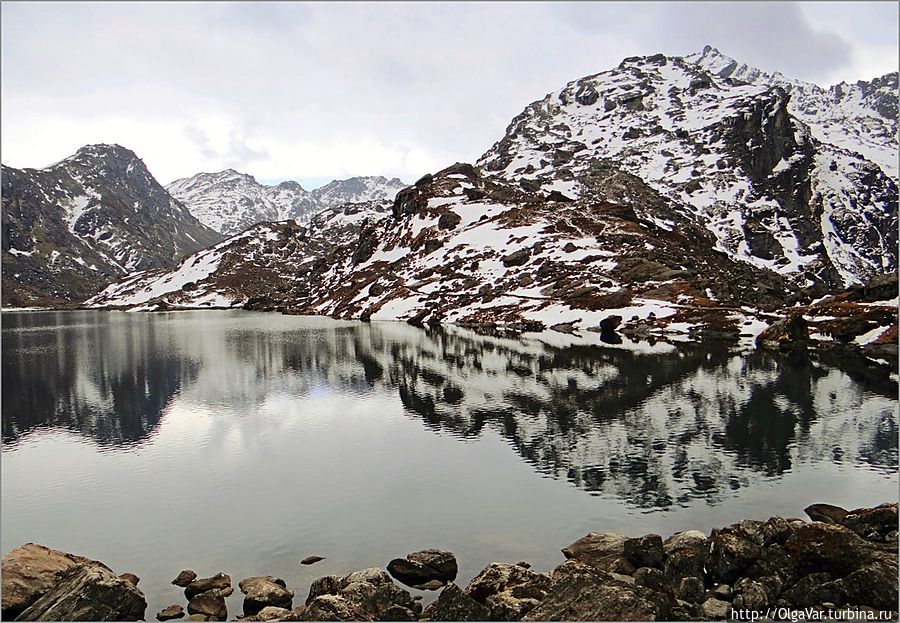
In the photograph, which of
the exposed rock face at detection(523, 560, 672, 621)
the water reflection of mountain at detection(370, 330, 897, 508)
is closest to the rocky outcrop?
the exposed rock face at detection(523, 560, 672, 621)

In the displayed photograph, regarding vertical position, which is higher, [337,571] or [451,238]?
[451,238]

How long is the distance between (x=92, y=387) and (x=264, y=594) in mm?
51472

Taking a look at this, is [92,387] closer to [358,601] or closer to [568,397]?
[568,397]

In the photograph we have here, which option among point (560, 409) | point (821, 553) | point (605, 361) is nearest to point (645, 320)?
point (605, 361)

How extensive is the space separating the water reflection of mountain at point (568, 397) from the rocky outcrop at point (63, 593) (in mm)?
19484

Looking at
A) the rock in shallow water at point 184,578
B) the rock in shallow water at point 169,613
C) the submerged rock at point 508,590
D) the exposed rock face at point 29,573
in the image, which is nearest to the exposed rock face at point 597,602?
the submerged rock at point 508,590

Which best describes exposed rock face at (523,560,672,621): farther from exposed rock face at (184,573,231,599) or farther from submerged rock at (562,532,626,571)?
exposed rock face at (184,573,231,599)

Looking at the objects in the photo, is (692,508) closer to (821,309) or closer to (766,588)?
(766,588)

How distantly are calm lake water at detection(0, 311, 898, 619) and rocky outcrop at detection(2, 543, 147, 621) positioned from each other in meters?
1.76

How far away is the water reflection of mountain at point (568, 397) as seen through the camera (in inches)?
1341

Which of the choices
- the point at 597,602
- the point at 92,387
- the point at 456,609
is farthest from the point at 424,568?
the point at 92,387

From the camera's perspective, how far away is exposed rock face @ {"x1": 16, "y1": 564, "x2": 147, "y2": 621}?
1717 cm

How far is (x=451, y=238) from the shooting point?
7367 inches

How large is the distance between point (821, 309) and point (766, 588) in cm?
8861
